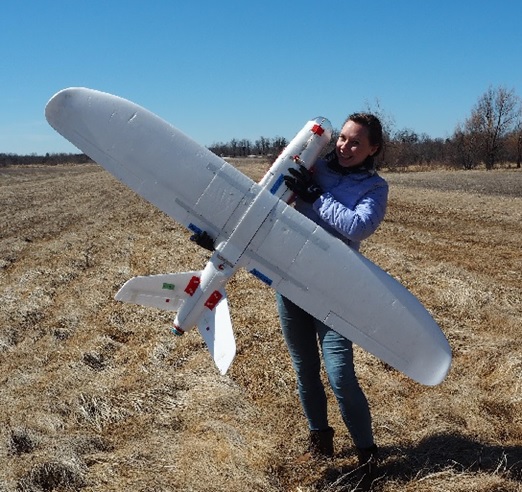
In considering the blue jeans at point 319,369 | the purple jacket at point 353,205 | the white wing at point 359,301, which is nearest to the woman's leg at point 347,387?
the blue jeans at point 319,369

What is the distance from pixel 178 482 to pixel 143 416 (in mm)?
1094

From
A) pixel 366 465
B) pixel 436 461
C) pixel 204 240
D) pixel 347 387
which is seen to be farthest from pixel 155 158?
pixel 436 461

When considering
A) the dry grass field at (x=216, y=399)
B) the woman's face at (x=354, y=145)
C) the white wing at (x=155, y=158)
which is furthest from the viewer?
the white wing at (x=155, y=158)

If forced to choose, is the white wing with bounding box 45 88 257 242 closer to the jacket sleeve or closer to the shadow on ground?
the jacket sleeve

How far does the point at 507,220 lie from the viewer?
16.8 meters

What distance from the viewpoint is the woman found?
3402mm

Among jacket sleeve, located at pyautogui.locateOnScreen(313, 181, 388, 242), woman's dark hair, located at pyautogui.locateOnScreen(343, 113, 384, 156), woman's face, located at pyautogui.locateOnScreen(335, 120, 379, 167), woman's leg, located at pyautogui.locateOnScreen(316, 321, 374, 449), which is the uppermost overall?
woman's dark hair, located at pyautogui.locateOnScreen(343, 113, 384, 156)

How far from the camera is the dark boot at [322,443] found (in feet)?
12.9

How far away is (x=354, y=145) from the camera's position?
11.4 ft

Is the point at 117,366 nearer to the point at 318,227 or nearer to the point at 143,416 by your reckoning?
the point at 143,416

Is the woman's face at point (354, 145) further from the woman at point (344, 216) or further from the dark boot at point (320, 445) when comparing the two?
the dark boot at point (320, 445)

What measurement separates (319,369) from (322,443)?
571mm

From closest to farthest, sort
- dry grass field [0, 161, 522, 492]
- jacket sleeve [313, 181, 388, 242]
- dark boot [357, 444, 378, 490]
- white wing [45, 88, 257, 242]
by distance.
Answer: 1. jacket sleeve [313, 181, 388, 242]
2. dark boot [357, 444, 378, 490]
3. dry grass field [0, 161, 522, 492]
4. white wing [45, 88, 257, 242]

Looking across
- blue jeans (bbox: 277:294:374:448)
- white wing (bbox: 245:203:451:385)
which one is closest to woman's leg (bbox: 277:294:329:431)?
blue jeans (bbox: 277:294:374:448)
